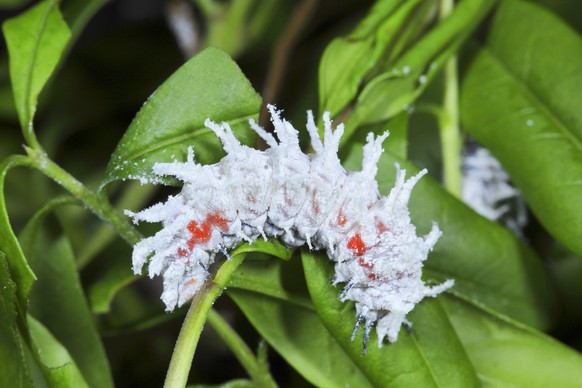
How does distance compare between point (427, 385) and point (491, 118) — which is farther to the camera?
point (491, 118)

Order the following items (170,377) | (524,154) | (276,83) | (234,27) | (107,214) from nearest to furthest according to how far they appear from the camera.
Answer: (170,377)
(107,214)
(524,154)
(276,83)
(234,27)

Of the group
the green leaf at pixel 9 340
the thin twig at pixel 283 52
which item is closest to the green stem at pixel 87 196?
the green leaf at pixel 9 340

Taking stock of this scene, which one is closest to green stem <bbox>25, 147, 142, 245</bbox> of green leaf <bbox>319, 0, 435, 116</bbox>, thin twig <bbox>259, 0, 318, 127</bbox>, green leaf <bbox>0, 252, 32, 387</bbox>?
green leaf <bbox>0, 252, 32, 387</bbox>

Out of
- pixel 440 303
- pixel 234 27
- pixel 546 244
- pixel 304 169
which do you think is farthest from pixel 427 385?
pixel 234 27

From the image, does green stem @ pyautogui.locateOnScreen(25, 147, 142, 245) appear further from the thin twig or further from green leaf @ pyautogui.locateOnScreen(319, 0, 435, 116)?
the thin twig

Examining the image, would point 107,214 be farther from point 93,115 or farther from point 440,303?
point 93,115

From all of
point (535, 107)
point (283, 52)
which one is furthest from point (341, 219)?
point (283, 52)
